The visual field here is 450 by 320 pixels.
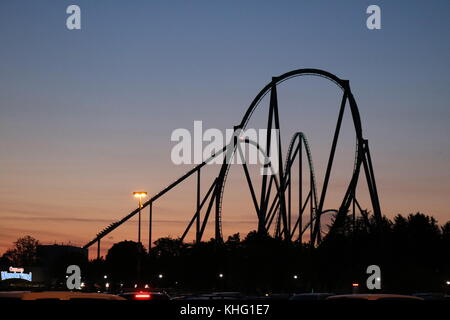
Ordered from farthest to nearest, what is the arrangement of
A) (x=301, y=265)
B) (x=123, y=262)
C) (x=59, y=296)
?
(x=123, y=262), (x=301, y=265), (x=59, y=296)

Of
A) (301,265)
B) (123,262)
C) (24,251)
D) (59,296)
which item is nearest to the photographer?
(59,296)

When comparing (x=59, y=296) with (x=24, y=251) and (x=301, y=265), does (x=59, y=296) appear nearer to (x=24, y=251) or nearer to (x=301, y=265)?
(x=301, y=265)

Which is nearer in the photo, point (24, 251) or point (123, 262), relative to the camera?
point (123, 262)

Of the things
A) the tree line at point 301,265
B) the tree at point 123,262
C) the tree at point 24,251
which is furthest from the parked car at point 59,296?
the tree at point 24,251

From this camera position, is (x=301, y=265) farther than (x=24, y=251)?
No

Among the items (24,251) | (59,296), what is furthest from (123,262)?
(59,296)

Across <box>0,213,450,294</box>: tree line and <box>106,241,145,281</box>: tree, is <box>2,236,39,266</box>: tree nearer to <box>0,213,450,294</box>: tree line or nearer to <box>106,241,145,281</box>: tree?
<box>106,241,145,281</box>: tree

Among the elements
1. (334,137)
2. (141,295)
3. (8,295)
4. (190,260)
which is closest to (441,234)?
(190,260)

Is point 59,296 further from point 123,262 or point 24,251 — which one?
point 24,251

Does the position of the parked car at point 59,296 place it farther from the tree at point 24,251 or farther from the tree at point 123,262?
the tree at point 24,251

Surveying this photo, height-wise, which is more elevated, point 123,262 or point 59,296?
point 123,262
